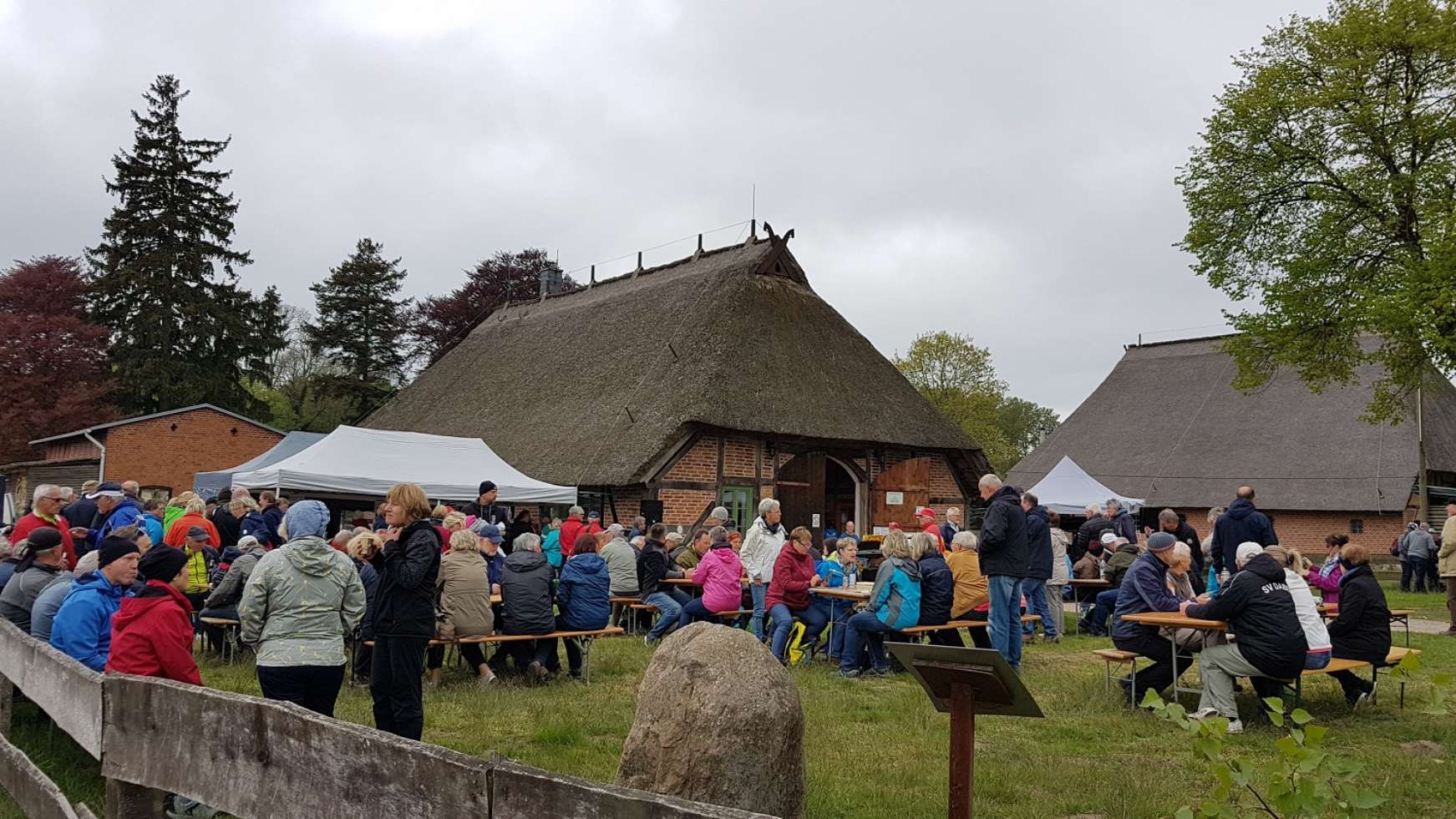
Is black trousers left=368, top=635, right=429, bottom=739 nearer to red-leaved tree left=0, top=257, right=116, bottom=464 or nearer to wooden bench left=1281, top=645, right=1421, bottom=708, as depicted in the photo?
wooden bench left=1281, top=645, right=1421, bottom=708

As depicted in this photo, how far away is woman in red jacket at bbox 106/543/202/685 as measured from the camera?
5.03 metres

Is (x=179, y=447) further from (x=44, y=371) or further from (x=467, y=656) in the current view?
(x=467, y=656)

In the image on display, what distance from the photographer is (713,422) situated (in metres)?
19.0

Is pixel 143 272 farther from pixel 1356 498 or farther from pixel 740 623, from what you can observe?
pixel 1356 498

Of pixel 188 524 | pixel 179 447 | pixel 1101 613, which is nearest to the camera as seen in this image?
pixel 188 524

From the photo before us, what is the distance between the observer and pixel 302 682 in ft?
18.1

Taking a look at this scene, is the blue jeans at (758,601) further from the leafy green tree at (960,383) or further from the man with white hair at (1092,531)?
the leafy green tree at (960,383)

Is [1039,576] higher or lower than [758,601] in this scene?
higher

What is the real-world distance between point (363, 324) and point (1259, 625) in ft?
134

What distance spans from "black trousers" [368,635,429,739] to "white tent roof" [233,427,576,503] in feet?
29.5

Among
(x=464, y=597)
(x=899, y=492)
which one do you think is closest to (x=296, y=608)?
(x=464, y=597)

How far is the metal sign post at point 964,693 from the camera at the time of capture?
13.8 ft

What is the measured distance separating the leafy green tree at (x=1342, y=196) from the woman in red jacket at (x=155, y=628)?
20303 mm

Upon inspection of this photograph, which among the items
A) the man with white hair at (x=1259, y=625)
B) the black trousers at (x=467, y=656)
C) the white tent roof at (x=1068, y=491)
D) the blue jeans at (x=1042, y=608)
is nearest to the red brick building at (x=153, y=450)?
the white tent roof at (x=1068, y=491)
